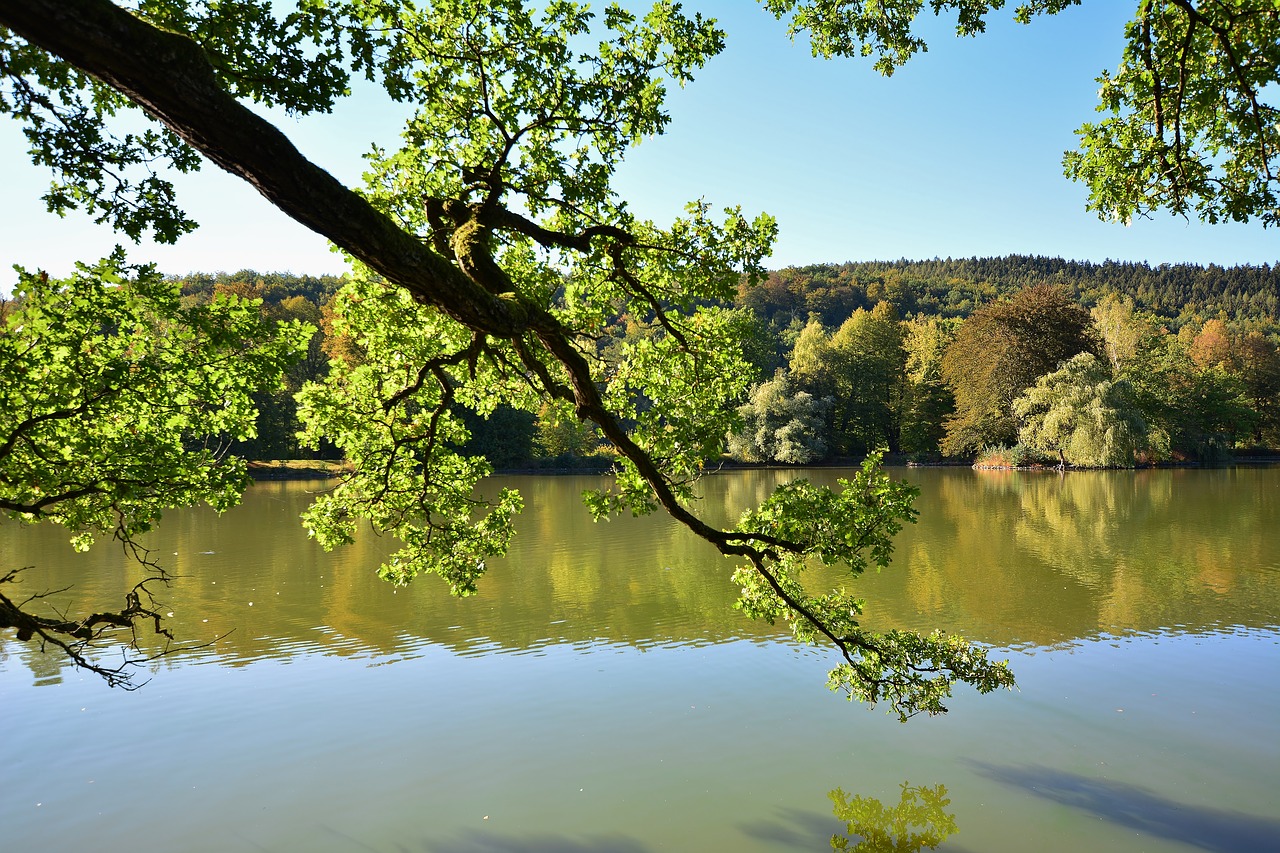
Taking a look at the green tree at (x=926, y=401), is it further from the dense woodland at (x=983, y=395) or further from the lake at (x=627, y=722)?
the lake at (x=627, y=722)

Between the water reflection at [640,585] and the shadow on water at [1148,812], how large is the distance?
4.09 m

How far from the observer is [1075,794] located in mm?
6121

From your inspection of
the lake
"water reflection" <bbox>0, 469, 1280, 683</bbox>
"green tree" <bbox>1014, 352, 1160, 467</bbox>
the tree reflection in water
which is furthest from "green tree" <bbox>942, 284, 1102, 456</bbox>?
the tree reflection in water

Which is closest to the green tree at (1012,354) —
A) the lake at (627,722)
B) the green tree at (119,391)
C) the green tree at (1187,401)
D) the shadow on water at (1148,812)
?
the green tree at (1187,401)

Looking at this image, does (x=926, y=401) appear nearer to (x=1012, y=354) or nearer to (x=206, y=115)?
(x=1012, y=354)

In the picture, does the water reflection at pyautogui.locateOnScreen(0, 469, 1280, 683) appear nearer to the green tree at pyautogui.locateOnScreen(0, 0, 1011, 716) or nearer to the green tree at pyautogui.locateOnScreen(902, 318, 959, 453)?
the green tree at pyautogui.locateOnScreen(0, 0, 1011, 716)

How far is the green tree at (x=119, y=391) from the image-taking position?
465cm

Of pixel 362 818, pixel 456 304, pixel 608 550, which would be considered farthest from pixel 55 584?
pixel 456 304

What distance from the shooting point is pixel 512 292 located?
15.7 ft

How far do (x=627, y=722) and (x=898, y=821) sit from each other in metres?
2.81

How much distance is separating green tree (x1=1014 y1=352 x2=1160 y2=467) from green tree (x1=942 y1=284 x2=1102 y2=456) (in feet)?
9.90

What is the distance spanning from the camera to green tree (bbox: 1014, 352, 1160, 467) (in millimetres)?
36531

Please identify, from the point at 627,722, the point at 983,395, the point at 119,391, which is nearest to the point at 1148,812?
the point at 627,722

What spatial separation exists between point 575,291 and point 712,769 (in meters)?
4.15
